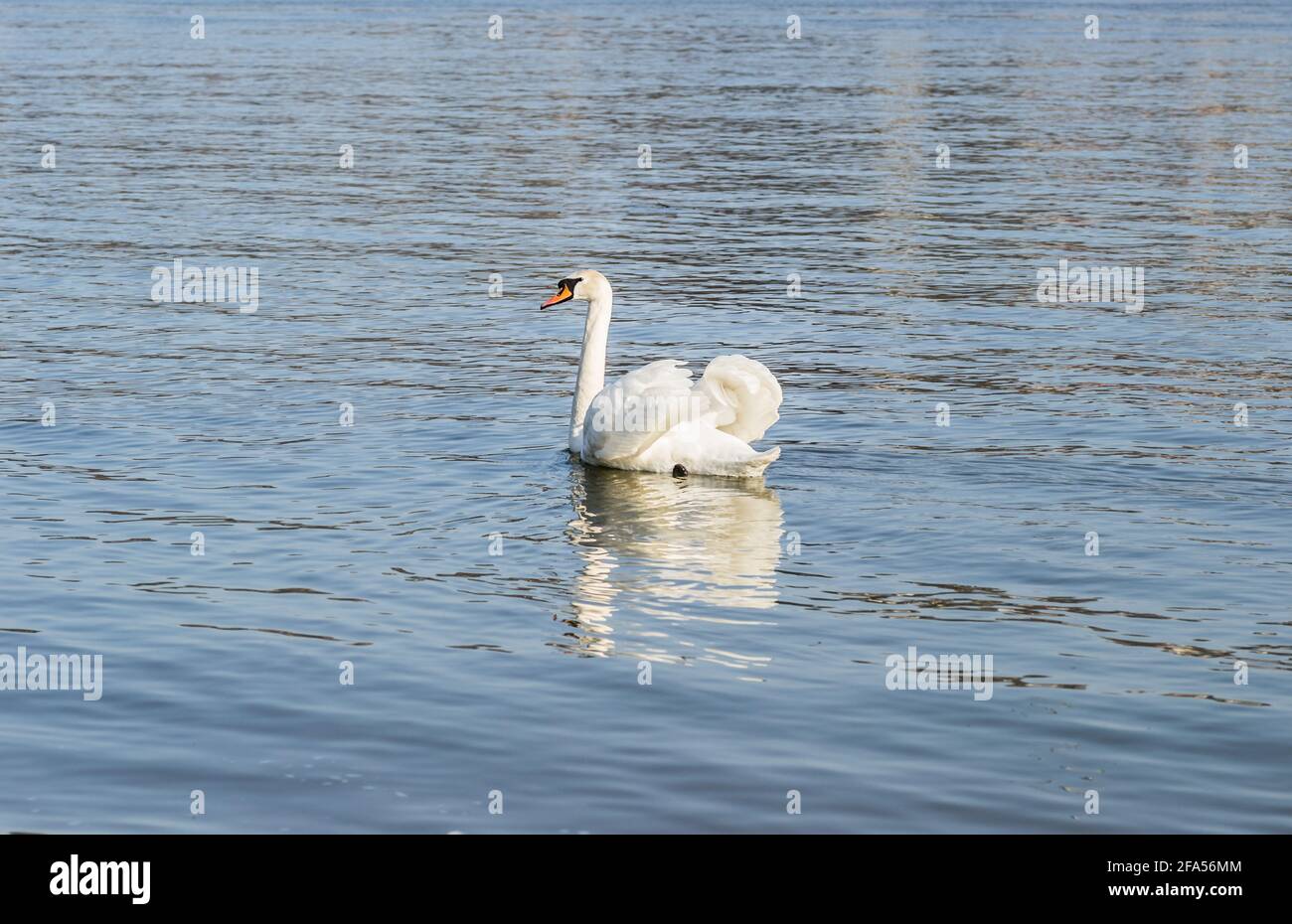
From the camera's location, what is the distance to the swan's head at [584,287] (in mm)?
18375

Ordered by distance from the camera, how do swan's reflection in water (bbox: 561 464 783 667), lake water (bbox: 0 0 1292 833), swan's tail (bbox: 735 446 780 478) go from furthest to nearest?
swan's tail (bbox: 735 446 780 478) → swan's reflection in water (bbox: 561 464 783 667) → lake water (bbox: 0 0 1292 833)

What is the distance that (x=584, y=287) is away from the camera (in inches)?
726

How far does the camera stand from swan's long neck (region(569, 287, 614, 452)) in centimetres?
1784

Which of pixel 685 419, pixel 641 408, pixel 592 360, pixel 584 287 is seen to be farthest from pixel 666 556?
pixel 584 287

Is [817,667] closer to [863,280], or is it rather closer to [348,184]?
[863,280]

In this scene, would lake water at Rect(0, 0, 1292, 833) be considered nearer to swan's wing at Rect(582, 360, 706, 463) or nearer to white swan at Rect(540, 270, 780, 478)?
white swan at Rect(540, 270, 780, 478)

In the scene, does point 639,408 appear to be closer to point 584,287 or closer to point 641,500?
point 641,500

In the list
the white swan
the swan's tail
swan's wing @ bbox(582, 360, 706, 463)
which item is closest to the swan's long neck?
the white swan

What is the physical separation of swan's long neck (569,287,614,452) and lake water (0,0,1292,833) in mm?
944

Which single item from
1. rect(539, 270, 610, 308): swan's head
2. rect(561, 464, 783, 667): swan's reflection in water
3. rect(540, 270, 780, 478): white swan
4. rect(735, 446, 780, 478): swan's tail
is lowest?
rect(561, 464, 783, 667): swan's reflection in water

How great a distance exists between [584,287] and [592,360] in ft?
2.42

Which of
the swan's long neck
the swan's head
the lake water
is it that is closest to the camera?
the lake water

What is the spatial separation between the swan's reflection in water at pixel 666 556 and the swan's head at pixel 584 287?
2.06 m
